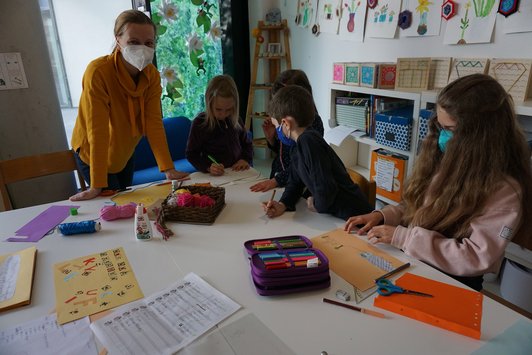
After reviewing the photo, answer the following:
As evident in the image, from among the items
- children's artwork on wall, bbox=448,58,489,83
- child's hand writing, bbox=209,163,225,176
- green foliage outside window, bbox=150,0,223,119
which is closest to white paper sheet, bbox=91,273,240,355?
child's hand writing, bbox=209,163,225,176

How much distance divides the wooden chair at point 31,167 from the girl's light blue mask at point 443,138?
1694 millimetres

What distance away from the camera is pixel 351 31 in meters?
2.66

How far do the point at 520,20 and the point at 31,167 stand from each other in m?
2.42

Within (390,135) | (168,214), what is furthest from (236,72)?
(168,214)

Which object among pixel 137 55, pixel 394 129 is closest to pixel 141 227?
pixel 137 55

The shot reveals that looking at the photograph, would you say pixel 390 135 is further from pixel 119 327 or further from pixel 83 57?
pixel 83 57

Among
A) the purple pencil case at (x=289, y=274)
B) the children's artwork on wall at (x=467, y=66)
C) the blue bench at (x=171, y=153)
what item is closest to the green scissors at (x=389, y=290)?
the purple pencil case at (x=289, y=274)

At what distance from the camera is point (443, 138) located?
1.14 meters

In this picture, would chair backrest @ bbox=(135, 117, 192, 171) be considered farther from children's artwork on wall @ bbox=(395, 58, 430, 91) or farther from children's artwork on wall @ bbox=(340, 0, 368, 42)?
children's artwork on wall @ bbox=(395, 58, 430, 91)

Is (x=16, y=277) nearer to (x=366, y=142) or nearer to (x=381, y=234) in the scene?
(x=381, y=234)

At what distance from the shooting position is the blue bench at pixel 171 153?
9.20 ft

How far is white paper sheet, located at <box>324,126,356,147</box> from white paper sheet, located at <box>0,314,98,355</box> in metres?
1.99

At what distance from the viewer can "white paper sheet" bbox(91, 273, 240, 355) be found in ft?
2.44

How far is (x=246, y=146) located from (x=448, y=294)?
1.54 meters
